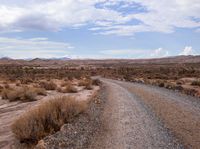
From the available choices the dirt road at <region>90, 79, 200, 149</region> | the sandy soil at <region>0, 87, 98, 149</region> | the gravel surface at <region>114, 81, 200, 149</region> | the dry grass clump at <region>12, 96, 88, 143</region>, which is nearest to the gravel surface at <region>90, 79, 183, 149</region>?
the dirt road at <region>90, 79, 200, 149</region>

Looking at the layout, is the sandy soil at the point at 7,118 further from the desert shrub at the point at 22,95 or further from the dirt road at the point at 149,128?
the dirt road at the point at 149,128

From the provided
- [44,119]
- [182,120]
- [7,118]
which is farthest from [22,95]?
[182,120]

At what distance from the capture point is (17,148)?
39.5 ft

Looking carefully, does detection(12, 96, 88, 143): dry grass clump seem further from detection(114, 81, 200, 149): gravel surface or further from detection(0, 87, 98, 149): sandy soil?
detection(114, 81, 200, 149): gravel surface

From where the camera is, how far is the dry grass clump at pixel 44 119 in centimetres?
1238

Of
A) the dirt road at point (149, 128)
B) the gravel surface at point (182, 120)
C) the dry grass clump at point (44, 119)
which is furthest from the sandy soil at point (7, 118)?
the gravel surface at point (182, 120)

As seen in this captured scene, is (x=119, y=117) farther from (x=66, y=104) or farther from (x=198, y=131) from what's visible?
(x=198, y=131)

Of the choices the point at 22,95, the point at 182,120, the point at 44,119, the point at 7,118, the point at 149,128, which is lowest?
the point at 7,118

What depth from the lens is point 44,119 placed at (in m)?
13.4

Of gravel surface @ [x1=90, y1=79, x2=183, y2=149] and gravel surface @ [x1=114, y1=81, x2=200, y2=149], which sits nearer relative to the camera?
gravel surface @ [x1=90, y1=79, x2=183, y2=149]

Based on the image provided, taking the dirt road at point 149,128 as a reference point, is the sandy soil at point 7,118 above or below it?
below

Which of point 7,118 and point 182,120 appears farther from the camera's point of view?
point 7,118

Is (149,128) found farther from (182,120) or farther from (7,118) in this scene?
(7,118)

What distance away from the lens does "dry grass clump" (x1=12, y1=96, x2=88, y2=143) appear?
12383mm
